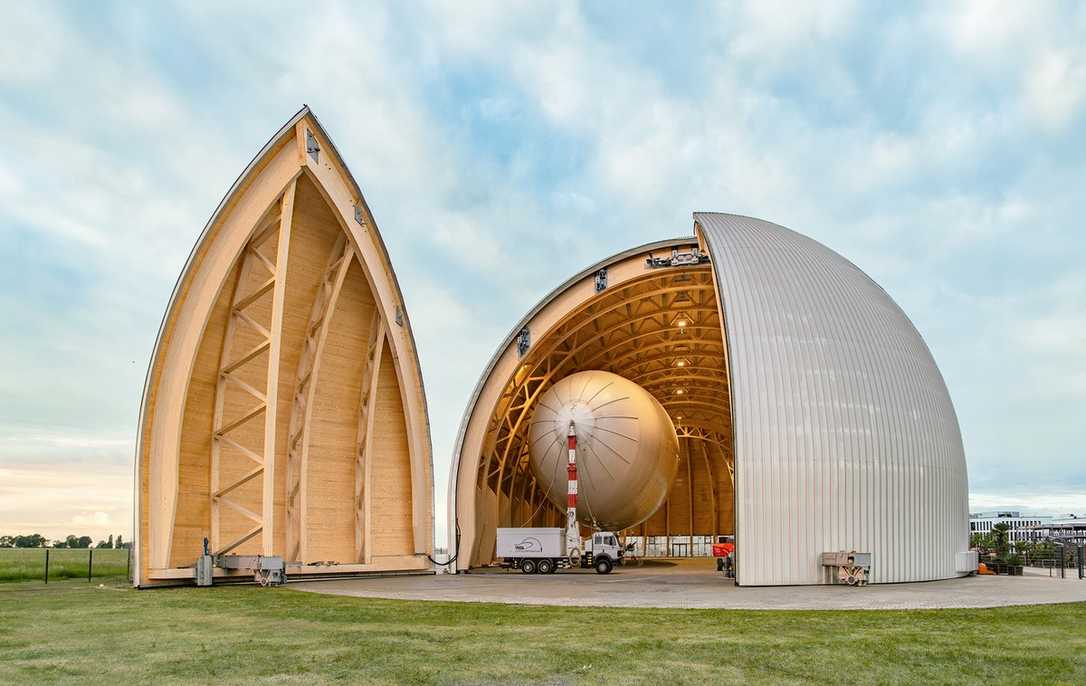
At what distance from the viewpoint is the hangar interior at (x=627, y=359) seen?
3350cm

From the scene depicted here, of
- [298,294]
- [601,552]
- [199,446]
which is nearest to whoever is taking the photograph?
[199,446]

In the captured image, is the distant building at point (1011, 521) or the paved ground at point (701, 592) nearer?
the paved ground at point (701, 592)

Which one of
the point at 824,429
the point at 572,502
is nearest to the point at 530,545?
the point at 572,502

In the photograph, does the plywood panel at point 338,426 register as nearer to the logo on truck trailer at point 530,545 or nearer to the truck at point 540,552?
the truck at point 540,552

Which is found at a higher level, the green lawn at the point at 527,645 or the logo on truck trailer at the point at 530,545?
the green lawn at the point at 527,645

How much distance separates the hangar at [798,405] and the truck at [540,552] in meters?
1.51

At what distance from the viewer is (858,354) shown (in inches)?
1059

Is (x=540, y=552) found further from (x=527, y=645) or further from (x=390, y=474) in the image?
(x=527, y=645)

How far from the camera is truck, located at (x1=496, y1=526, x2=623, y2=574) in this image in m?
35.1

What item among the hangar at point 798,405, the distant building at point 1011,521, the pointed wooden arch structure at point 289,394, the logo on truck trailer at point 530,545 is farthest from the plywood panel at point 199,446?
the distant building at point 1011,521

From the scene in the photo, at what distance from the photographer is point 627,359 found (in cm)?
4672

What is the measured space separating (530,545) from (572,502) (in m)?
2.49

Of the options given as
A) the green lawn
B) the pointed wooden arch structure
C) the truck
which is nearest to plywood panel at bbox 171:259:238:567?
the pointed wooden arch structure

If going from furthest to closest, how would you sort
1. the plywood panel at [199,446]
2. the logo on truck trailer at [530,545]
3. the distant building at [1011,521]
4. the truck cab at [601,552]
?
the distant building at [1011,521]
the truck cab at [601,552]
the logo on truck trailer at [530,545]
the plywood panel at [199,446]
